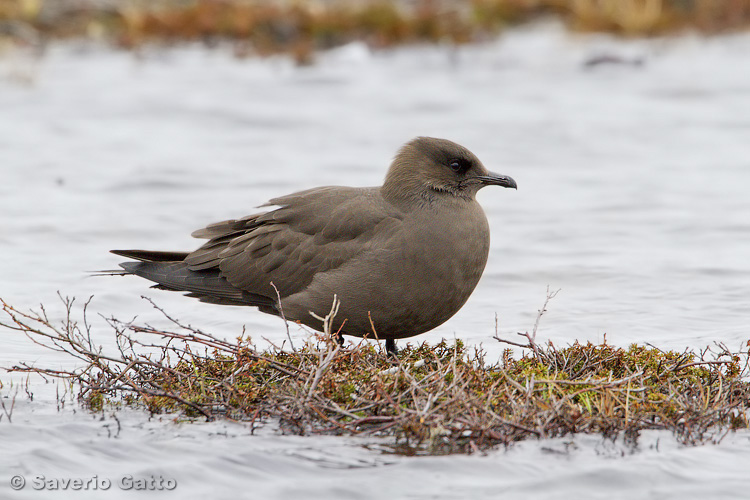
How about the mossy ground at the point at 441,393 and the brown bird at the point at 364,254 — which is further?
the brown bird at the point at 364,254

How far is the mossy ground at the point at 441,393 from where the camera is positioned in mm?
5074

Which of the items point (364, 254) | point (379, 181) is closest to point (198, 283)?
point (364, 254)

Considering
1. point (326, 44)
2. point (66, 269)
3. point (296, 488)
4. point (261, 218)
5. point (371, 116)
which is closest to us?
point (296, 488)

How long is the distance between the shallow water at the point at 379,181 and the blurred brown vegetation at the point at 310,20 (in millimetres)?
436

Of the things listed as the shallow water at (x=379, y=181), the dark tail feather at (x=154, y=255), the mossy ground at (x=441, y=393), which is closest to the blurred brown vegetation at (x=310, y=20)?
the shallow water at (x=379, y=181)

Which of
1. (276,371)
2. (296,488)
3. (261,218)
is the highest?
(261,218)

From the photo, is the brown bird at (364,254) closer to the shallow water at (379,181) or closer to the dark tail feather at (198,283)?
the dark tail feather at (198,283)

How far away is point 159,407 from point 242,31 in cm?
1466

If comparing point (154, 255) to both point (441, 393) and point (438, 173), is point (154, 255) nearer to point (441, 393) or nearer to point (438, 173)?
point (438, 173)

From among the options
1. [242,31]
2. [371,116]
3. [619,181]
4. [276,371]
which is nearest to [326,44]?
[242,31]

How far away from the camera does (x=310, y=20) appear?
19.4 meters

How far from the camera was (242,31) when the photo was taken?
1931cm

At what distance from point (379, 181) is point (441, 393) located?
698 centimetres

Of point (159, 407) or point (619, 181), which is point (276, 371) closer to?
point (159, 407)
